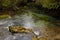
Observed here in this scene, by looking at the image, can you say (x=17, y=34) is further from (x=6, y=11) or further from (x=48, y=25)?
(x=6, y=11)

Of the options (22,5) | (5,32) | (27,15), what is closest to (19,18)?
(27,15)

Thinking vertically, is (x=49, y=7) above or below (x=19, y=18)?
above

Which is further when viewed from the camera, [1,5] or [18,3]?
[18,3]

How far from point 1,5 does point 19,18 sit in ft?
10.4

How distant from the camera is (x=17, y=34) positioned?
8.18 meters

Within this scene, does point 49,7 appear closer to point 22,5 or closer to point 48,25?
point 48,25

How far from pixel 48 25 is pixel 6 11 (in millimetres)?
5367

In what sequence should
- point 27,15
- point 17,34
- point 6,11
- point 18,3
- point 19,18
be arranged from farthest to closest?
point 18,3
point 6,11
point 27,15
point 19,18
point 17,34

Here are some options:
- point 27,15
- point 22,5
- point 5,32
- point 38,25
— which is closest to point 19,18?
point 27,15

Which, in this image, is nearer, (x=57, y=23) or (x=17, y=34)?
(x=17, y=34)

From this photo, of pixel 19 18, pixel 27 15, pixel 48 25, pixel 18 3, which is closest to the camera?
pixel 48 25

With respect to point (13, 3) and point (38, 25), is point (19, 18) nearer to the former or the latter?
point (38, 25)

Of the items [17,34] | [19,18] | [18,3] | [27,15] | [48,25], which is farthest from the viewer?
[18,3]

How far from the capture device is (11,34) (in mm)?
8242
